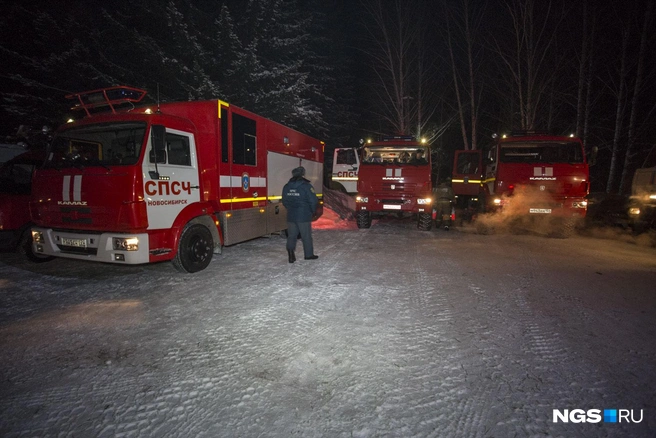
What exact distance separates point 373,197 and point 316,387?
8.87 meters

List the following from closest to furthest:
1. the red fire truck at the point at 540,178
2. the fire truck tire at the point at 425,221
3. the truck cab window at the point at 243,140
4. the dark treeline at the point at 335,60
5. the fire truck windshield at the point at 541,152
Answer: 1. the truck cab window at the point at 243,140
2. the red fire truck at the point at 540,178
3. the fire truck windshield at the point at 541,152
4. the fire truck tire at the point at 425,221
5. the dark treeline at the point at 335,60

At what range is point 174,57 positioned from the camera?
47.0ft

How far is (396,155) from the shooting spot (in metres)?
11.4

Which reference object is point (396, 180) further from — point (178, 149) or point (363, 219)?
point (178, 149)

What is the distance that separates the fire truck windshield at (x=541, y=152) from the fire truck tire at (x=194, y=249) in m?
9.09

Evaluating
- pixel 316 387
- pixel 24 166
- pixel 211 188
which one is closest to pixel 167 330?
pixel 316 387

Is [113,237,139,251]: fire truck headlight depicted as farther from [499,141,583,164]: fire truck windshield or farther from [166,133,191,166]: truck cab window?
[499,141,583,164]: fire truck windshield

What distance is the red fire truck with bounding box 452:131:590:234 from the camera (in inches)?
388

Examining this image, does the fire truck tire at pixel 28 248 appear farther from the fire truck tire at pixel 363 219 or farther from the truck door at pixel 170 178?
the fire truck tire at pixel 363 219

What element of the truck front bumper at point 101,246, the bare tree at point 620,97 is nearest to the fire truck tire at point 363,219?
the truck front bumper at point 101,246

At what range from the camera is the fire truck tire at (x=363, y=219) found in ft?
37.8

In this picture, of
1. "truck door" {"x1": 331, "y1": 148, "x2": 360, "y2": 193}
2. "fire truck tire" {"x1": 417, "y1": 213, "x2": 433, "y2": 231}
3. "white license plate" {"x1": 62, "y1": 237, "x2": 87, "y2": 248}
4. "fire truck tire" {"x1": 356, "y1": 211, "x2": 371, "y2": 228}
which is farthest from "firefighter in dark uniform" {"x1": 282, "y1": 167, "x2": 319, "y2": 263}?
"truck door" {"x1": 331, "y1": 148, "x2": 360, "y2": 193}

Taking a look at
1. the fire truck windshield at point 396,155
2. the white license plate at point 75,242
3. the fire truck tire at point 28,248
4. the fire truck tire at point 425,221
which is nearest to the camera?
the white license plate at point 75,242

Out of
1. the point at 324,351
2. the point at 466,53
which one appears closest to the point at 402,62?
the point at 466,53
